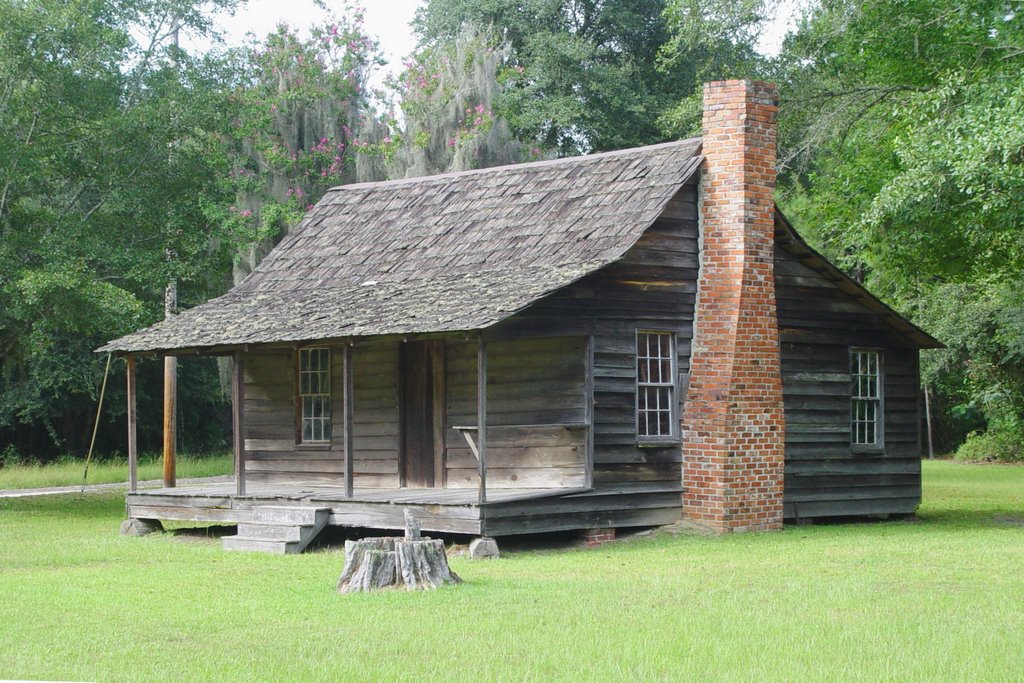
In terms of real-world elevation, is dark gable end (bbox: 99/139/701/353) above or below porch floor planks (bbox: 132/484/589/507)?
above

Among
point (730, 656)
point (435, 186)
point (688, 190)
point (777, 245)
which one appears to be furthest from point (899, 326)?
point (730, 656)

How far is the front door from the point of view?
1994 cm

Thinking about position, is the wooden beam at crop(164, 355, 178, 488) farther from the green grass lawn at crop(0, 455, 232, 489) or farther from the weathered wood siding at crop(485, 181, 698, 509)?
the weathered wood siding at crop(485, 181, 698, 509)

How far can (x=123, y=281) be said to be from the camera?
24672 millimetres

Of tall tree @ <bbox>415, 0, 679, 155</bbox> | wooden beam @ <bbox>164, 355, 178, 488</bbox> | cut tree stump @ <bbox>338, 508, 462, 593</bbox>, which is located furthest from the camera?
tall tree @ <bbox>415, 0, 679, 155</bbox>

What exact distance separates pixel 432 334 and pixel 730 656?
8.10 meters

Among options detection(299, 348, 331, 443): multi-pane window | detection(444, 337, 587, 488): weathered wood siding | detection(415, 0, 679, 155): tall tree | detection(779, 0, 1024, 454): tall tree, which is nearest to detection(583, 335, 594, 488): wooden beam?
detection(444, 337, 587, 488): weathered wood siding

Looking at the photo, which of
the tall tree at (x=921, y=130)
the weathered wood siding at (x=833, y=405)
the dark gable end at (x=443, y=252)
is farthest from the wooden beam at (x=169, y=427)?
the tall tree at (x=921, y=130)

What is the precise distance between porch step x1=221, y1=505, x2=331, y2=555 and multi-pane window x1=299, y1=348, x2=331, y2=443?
3039 mm

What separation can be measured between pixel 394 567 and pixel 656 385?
6718 mm

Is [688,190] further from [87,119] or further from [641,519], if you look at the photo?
[87,119]

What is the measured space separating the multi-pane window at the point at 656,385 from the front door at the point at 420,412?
2841 millimetres

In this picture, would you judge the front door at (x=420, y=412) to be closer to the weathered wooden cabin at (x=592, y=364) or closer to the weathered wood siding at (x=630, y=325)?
the weathered wooden cabin at (x=592, y=364)

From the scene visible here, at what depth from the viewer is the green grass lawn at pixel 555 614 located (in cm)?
951
